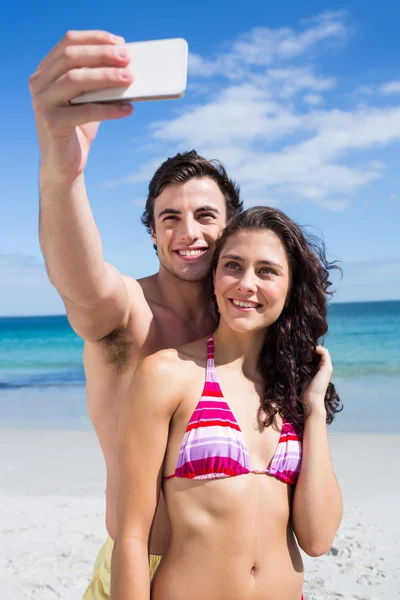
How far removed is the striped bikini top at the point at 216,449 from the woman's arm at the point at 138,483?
0.10 metres

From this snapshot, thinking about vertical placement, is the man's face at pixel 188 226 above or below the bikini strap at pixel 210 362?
above

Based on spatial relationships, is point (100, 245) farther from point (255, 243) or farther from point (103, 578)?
point (103, 578)

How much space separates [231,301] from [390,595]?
12.1 feet

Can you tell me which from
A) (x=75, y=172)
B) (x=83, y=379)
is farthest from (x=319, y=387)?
(x=83, y=379)

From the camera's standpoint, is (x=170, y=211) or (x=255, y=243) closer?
(x=255, y=243)

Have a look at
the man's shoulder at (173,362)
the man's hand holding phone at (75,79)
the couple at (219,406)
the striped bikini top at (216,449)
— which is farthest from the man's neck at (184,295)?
the man's hand holding phone at (75,79)

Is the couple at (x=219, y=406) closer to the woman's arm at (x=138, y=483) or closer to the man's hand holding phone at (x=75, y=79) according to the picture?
the woman's arm at (x=138, y=483)

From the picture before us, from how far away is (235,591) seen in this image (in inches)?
95.0

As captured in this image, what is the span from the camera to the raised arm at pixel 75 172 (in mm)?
1598

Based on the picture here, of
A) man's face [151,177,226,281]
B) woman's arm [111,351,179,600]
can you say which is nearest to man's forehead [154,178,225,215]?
man's face [151,177,226,281]

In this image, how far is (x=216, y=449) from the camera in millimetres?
2387

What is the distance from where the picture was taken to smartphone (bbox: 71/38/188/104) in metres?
1.56

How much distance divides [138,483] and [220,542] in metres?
0.36

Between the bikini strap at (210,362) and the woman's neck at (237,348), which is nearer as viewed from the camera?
the bikini strap at (210,362)
